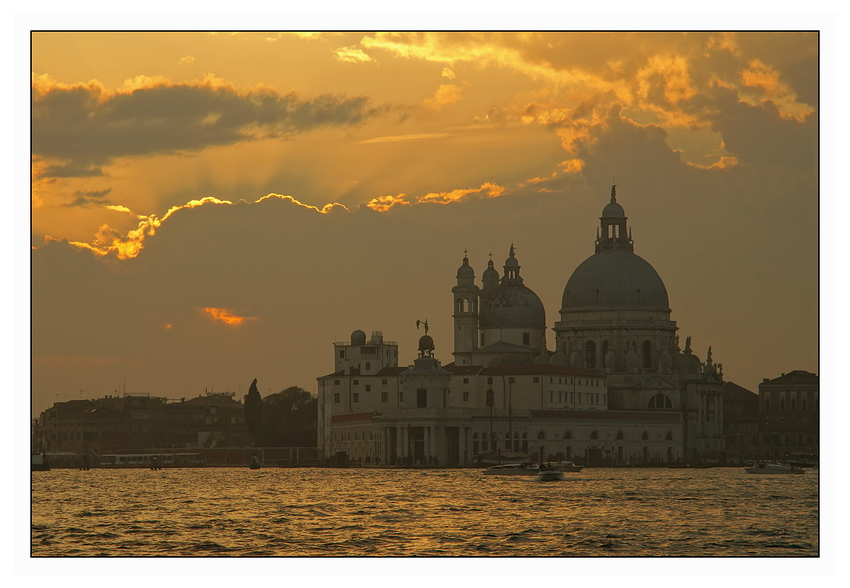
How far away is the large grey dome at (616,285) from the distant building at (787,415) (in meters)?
13.3

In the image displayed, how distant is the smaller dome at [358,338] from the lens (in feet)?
404

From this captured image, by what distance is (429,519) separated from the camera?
158 ft

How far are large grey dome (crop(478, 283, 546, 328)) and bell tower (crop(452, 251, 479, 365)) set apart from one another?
93 centimetres

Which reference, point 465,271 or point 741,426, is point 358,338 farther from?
point 741,426

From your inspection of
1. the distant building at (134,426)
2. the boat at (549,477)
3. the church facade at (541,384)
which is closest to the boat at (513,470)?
the boat at (549,477)

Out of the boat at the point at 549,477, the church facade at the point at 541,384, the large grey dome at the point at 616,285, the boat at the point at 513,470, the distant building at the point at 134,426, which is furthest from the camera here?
the distant building at the point at 134,426

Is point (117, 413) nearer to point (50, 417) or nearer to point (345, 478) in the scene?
point (50, 417)

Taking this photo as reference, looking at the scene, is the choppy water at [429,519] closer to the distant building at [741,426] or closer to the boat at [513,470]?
the boat at [513,470]

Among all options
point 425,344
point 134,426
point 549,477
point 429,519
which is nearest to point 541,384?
point 425,344

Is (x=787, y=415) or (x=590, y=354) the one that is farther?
(x=787, y=415)

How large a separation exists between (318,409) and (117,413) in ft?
96.5

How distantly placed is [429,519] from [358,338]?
247 ft

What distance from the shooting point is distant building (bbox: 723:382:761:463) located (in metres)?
127

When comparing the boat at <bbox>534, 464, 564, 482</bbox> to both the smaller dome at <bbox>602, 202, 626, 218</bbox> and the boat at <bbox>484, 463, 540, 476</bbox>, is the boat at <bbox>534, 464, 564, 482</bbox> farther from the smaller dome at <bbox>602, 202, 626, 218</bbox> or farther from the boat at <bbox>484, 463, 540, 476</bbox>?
the smaller dome at <bbox>602, 202, 626, 218</bbox>
